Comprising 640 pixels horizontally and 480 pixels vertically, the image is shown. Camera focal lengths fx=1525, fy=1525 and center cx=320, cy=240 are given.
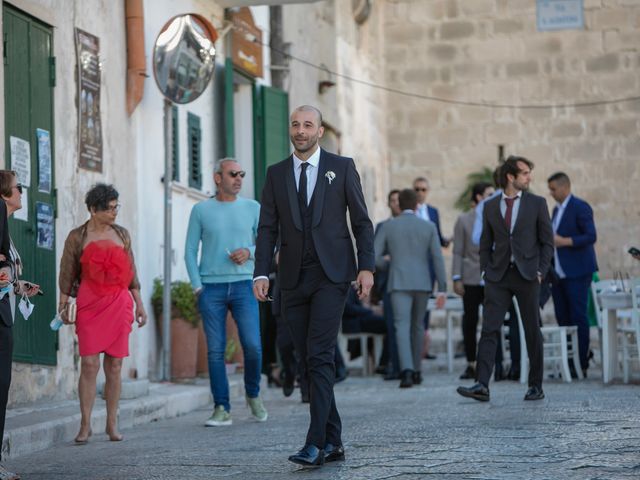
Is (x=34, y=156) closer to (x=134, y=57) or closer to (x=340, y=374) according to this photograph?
(x=134, y=57)

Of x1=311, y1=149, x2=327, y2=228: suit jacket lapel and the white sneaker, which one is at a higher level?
x1=311, y1=149, x2=327, y2=228: suit jacket lapel

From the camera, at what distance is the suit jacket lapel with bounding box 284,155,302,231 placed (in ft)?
26.1

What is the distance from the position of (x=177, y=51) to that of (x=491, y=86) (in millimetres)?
13597

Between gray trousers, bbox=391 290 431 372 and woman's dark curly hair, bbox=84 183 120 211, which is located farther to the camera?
gray trousers, bbox=391 290 431 372

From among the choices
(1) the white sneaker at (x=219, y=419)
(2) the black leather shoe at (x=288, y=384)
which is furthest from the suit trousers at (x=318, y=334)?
(2) the black leather shoe at (x=288, y=384)

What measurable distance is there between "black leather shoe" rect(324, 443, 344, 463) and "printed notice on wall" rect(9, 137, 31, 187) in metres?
4.63

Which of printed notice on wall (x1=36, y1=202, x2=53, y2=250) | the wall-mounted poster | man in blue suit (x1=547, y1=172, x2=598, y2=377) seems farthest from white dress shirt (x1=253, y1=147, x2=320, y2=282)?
man in blue suit (x1=547, y1=172, x2=598, y2=377)

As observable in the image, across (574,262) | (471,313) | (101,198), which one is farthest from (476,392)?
(471,313)

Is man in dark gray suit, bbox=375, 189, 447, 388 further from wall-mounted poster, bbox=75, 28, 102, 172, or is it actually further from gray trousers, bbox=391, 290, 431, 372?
wall-mounted poster, bbox=75, 28, 102, 172

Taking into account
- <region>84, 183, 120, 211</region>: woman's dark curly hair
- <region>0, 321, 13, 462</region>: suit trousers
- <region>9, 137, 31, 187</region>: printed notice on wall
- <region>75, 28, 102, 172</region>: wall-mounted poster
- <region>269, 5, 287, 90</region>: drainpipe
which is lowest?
<region>0, 321, 13, 462</region>: suit trousers

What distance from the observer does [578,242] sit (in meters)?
15.2

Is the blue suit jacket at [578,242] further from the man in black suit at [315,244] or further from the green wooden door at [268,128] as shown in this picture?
the man in black suit at [315,244]

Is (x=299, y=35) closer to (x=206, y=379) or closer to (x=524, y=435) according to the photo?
(x=206, y=379)

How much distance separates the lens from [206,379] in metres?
14.9
